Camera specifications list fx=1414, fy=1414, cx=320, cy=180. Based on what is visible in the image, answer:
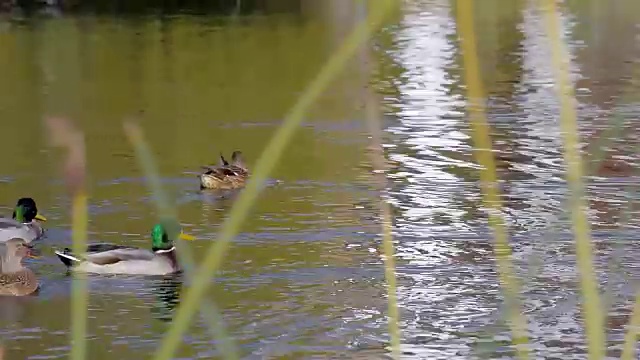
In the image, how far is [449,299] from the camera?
9734mm

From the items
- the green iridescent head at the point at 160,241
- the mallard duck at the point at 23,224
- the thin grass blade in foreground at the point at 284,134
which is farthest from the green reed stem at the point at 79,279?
the mallard duck at the point at 23,224

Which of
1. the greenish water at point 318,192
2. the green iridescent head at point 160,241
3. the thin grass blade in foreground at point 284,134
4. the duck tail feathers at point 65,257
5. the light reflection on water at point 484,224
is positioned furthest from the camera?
the green iridescent head at point 160,241

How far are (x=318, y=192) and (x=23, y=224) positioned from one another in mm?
3535

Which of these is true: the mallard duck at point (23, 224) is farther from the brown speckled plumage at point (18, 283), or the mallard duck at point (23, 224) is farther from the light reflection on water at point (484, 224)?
the light reflection on water at point (484, 224)

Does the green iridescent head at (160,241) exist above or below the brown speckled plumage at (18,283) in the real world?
below

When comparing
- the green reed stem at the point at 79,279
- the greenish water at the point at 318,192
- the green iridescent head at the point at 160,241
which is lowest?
the greenish water at the point at 318,192

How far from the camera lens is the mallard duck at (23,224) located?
11344mm

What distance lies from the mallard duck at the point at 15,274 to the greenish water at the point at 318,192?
121 mm

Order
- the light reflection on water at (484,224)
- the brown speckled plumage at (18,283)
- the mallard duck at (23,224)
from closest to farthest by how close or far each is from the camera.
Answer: the light reflection on water at (484,224) → the brown speckled plumage at (18,283) → the mallard duck at (23,224)

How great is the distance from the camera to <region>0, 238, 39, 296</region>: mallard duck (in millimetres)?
9852

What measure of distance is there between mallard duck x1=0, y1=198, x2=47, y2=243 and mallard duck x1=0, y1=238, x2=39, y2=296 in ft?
2.58

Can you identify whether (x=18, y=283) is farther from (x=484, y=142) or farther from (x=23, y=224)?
(x=484, y=142)

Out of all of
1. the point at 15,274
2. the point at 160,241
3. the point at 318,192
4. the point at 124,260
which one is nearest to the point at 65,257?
the point at 124,260

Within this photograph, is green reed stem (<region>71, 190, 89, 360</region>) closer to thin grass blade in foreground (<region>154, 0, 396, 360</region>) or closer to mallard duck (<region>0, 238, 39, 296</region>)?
thin grass blade in foreground (<region>154, 0, 396, 360</region>)
